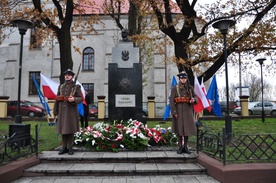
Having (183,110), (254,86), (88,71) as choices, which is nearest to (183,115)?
(183,110)

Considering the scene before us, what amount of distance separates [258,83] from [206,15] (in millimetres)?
49677

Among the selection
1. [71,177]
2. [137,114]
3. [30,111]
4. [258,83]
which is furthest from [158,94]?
[258,83]

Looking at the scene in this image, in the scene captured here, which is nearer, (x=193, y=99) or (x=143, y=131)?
(x=193, y=99)

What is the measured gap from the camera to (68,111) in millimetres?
6551

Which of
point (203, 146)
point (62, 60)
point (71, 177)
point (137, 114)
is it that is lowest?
point (71, 177)

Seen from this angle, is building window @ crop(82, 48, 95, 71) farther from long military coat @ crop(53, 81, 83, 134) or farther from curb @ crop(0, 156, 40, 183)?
curb @ crop(0, 156, 40, 183)

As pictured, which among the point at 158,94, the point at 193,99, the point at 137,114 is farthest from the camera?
the point at 158,94

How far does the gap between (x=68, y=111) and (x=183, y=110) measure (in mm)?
3015

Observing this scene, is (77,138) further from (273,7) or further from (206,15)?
(273,7)

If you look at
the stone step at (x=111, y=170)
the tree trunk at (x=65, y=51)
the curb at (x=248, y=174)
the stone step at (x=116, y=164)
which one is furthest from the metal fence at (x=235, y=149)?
the tree trunk at (x=65, y=51)

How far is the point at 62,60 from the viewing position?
11961 mm

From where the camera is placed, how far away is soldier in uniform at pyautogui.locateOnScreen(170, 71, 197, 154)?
21.3 feet

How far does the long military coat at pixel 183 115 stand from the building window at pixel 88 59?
23610 millimetres

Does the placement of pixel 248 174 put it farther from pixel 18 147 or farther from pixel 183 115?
pixel 18 147
